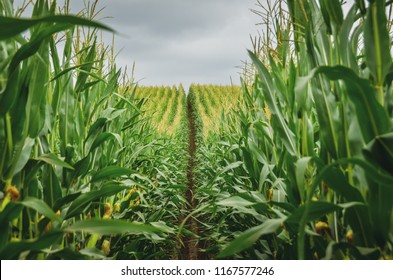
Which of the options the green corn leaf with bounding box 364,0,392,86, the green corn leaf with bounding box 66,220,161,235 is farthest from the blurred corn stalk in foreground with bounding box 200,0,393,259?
the green corn leaf with bounding box 66,220,161,235

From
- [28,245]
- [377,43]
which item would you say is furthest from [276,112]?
[28,245]

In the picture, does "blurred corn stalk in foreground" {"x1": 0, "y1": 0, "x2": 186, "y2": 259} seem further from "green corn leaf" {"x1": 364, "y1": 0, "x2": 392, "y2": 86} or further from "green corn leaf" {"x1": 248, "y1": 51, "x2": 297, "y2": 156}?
"green corn leaf" {"x1": 364, "y1": 0, "x2": 392, "y2": 86}

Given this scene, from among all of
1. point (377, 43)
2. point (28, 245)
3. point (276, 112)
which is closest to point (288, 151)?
point (276, 112)

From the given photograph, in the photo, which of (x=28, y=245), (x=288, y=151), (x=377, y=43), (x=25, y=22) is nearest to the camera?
(x=25, y=22)

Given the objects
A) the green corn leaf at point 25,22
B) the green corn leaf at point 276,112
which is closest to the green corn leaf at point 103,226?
the green corn leaf at point 25,22

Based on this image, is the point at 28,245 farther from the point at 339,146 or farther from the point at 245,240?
the point at 339,146

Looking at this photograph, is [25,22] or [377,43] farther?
[377,43]

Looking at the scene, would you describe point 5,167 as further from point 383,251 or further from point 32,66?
point 383,251

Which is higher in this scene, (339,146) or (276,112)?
(276,112)

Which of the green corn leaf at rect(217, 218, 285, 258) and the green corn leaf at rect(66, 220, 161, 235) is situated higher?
the green corn leaf at rect(66, 220, 161, 235)

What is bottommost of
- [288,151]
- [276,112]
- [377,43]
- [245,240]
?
[245,240]

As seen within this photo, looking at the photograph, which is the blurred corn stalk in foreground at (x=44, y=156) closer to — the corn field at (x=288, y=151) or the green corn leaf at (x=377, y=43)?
the corn field at (x=288, y=151)

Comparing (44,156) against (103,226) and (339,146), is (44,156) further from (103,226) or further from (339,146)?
(339,146)

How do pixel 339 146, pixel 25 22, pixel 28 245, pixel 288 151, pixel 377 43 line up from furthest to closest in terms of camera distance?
1. pixel 288 151
2. pixel 339 146
3. pixel 377 43
4. pixel 28 245
5. pixel 25 22
